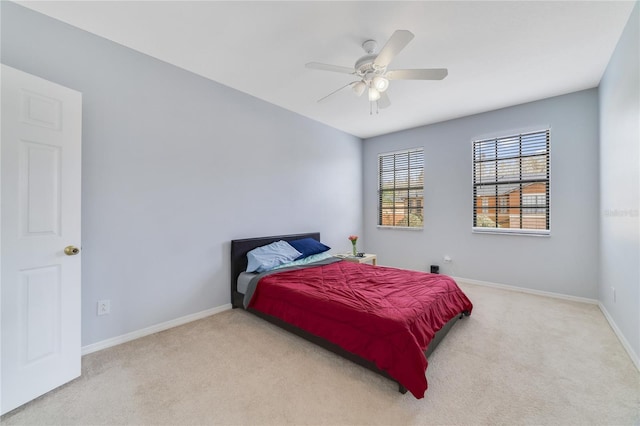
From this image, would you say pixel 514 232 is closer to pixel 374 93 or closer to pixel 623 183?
pixel 623 183

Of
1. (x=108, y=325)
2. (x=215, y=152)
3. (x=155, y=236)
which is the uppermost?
(x=215, y=152)

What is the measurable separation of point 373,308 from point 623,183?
2.50m

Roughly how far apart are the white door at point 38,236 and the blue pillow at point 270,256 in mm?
1577

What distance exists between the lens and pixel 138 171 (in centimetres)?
250

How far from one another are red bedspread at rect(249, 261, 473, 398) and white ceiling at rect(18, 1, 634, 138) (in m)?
2.28

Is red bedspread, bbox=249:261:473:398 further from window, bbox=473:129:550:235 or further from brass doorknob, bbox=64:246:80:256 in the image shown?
window, bbox=473:129:550:235

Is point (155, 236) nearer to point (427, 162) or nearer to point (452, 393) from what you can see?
point (452, 393)

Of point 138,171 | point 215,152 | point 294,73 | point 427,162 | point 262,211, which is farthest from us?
point 427,162

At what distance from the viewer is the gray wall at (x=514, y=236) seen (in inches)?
132

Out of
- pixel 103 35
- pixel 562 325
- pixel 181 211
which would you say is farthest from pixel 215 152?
pixel 562 325

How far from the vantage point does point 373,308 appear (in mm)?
1972

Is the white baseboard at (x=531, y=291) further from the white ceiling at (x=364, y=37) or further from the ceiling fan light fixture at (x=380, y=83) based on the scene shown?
the ceiling fan light fixture at (x=380, y=83)

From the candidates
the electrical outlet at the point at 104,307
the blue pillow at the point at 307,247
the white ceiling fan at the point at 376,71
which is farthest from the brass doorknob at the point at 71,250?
the blue pillow at the point at 307,247

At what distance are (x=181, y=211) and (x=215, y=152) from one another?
81cm
